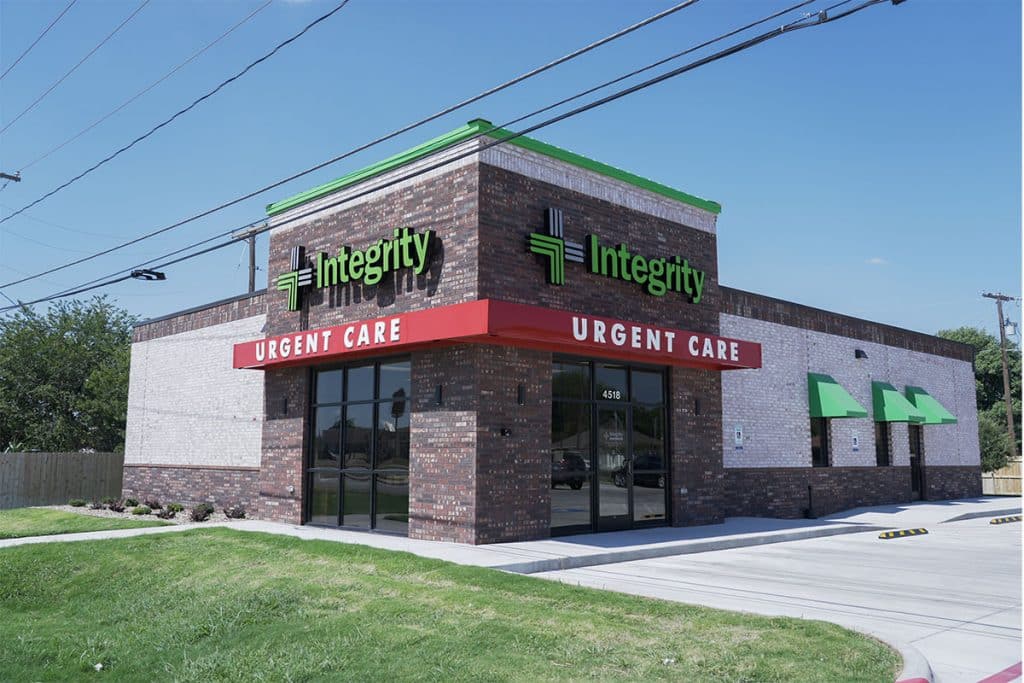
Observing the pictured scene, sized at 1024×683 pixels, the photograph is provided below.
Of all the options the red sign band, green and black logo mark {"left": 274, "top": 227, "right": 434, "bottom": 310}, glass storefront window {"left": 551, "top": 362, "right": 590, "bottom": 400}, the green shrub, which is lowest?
the green shrub

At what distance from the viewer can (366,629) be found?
874 cm

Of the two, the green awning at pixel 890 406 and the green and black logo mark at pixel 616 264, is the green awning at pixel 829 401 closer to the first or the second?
the green awning at pixel 890 406

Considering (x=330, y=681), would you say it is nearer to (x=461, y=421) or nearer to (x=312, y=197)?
(x=461, y=421)

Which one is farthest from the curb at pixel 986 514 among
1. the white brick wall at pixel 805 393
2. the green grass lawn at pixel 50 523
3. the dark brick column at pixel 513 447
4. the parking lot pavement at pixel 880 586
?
the green grass lawn at pixel 50 523

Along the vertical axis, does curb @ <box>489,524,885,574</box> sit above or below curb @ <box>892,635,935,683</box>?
above

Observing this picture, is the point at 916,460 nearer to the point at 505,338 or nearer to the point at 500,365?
the point at 500,365

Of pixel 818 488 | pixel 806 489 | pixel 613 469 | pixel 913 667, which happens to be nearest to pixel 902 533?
pixel 806 489

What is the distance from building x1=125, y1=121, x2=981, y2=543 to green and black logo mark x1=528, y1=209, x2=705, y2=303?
0.04 metres

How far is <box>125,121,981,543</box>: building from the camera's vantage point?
14539mm

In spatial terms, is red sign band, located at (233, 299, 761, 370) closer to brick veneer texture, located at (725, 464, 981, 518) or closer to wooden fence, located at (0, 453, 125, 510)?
brick veneer texture, located at (725, 464, 981, 518)

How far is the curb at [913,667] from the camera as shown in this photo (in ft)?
21.5

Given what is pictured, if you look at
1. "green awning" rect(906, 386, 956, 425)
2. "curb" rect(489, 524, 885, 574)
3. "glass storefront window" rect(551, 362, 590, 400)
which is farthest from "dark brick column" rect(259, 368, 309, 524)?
"green awning" rect(906, 386, 956, 425)

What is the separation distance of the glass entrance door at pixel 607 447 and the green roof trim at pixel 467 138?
3.81 meters

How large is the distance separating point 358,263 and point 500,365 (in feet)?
12.8
